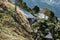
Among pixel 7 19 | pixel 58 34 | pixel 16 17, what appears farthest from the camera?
pixel 58 34

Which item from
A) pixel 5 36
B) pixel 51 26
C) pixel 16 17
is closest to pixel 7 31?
pixel 5 36

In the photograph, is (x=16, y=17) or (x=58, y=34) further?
(x=58, y=34)

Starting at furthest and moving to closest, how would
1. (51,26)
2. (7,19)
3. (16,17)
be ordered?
(51,26)
(16,17)
(7,19)

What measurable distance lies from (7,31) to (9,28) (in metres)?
1.15

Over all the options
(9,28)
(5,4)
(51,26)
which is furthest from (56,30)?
(9,28)

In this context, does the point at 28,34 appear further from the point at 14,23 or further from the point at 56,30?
the point at 56,30

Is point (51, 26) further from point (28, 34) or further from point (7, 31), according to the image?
point (7, 31)

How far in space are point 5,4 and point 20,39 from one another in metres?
7.01

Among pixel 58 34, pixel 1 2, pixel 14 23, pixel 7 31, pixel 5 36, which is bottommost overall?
pixel 5 36

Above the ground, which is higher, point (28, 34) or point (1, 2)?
point (1, 2)

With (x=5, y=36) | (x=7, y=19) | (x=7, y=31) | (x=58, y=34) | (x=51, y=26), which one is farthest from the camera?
(x=51, y=26)

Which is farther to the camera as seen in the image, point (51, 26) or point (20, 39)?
point (51, 26)

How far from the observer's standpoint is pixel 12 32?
75.0 feet

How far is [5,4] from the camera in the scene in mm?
27656
